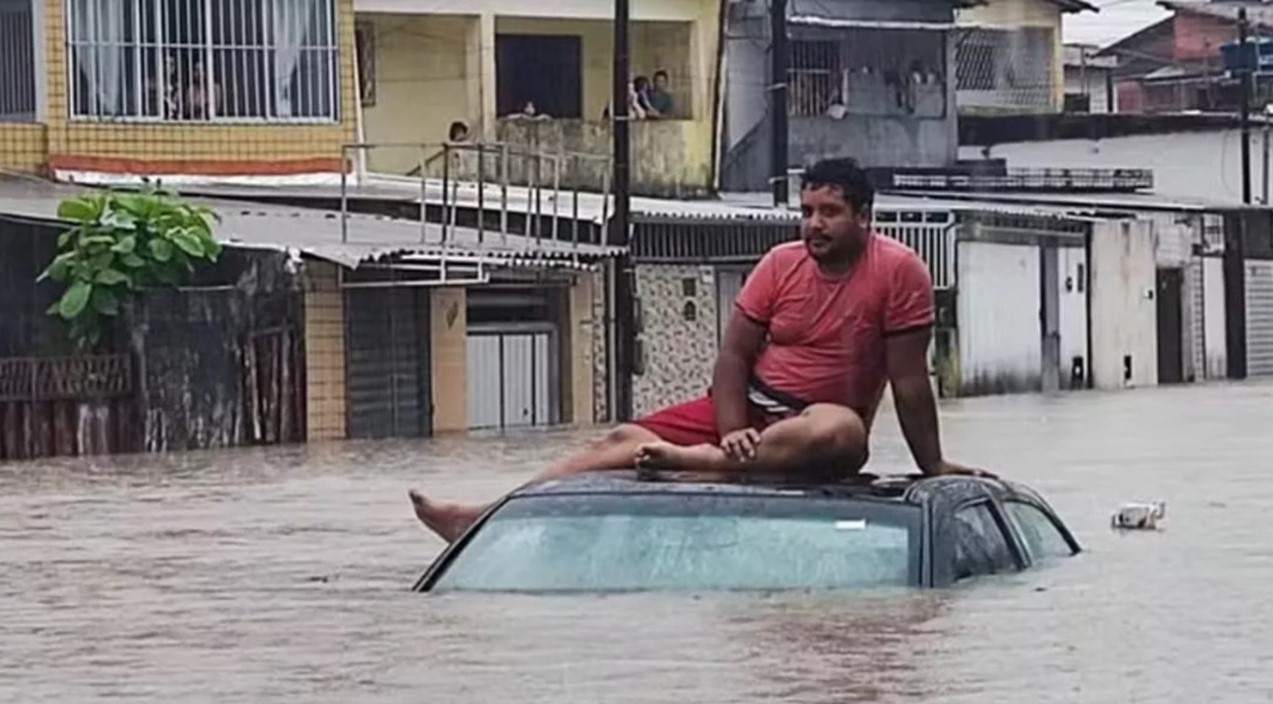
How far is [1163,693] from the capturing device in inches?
344

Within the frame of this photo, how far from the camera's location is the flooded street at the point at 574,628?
8938 mm

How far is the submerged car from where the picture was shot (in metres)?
10.5

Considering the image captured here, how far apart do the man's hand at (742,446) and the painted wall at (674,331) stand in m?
28.6

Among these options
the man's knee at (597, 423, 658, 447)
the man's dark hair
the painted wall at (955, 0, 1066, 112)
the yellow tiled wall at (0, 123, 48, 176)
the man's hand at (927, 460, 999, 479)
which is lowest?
the man's hand at (927, 460, 999, 479)

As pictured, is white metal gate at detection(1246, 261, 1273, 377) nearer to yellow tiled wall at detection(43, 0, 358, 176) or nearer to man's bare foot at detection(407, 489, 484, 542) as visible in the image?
yellow tiled wall at detection(43, 0, 358, 176)

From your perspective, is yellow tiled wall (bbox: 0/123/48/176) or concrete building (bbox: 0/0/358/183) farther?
concrete building (bbox: 0/0/358/183)

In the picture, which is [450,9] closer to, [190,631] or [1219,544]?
[1219,544]

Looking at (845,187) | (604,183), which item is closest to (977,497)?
(845,187)

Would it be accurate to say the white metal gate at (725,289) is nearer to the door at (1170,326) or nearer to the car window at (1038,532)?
the door at (1170,326)

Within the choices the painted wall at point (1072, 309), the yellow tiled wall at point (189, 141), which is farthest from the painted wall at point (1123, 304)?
the yellow tiled wall at point (189, 141)

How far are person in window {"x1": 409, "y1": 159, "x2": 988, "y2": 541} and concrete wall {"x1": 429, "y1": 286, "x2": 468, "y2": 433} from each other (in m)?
24.3

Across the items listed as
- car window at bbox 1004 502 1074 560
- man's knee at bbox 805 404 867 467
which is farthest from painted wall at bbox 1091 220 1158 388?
man's knee at bbox 805 404 867 467

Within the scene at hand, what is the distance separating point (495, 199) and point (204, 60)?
12.1ft

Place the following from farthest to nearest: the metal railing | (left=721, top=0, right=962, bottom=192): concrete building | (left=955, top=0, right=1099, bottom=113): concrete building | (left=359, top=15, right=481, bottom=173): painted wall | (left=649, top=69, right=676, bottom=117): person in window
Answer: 1. (left=955, top=0, right=1099, bottom=113): concrete building
2. (left=721, top=0, right=962, bottom=192): concrete building
3. (left=649, top=69, right=676, bottom=117): person in window
4. (left=359, top=15, right=481, bottom=173): painted wall
5. the metal railing
